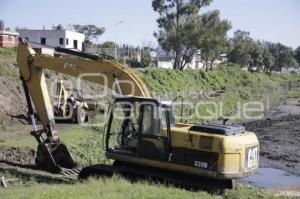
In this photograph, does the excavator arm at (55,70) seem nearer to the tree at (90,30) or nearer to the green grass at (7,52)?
the green grass at (7,52)

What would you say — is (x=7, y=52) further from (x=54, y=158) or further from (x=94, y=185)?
(x=94, y=185)

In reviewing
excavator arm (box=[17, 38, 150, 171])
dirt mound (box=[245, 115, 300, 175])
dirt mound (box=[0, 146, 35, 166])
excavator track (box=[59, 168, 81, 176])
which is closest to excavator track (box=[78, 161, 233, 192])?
excavator track (box=[59, 168, 81, 176])

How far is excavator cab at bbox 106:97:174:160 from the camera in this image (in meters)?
11.1

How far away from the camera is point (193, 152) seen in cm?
1089

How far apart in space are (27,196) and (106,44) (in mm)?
80971

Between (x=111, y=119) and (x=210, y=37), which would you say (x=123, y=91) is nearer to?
(x=111, y=119)

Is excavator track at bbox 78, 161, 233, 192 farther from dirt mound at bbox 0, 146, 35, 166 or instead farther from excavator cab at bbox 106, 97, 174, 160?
dirt mound at bbox 0, 146, 35, 166

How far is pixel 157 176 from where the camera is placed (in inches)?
441

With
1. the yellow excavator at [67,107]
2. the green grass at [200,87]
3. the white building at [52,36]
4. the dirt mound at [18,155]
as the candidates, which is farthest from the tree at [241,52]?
the dirt mound at [18,155]

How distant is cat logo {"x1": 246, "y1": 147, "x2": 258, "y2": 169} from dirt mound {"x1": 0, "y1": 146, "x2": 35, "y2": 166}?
6.51m

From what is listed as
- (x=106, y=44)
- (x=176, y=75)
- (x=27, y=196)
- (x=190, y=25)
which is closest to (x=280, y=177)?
(x=27, y=196)

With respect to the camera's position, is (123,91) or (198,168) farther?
(123,91)

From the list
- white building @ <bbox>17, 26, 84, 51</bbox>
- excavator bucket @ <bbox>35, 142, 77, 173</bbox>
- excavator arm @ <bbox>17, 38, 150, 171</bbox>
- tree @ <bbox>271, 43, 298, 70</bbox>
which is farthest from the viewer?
tree @ <bbox>271, 43, 298, 70</bbox>

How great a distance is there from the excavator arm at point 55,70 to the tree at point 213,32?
47.1m
